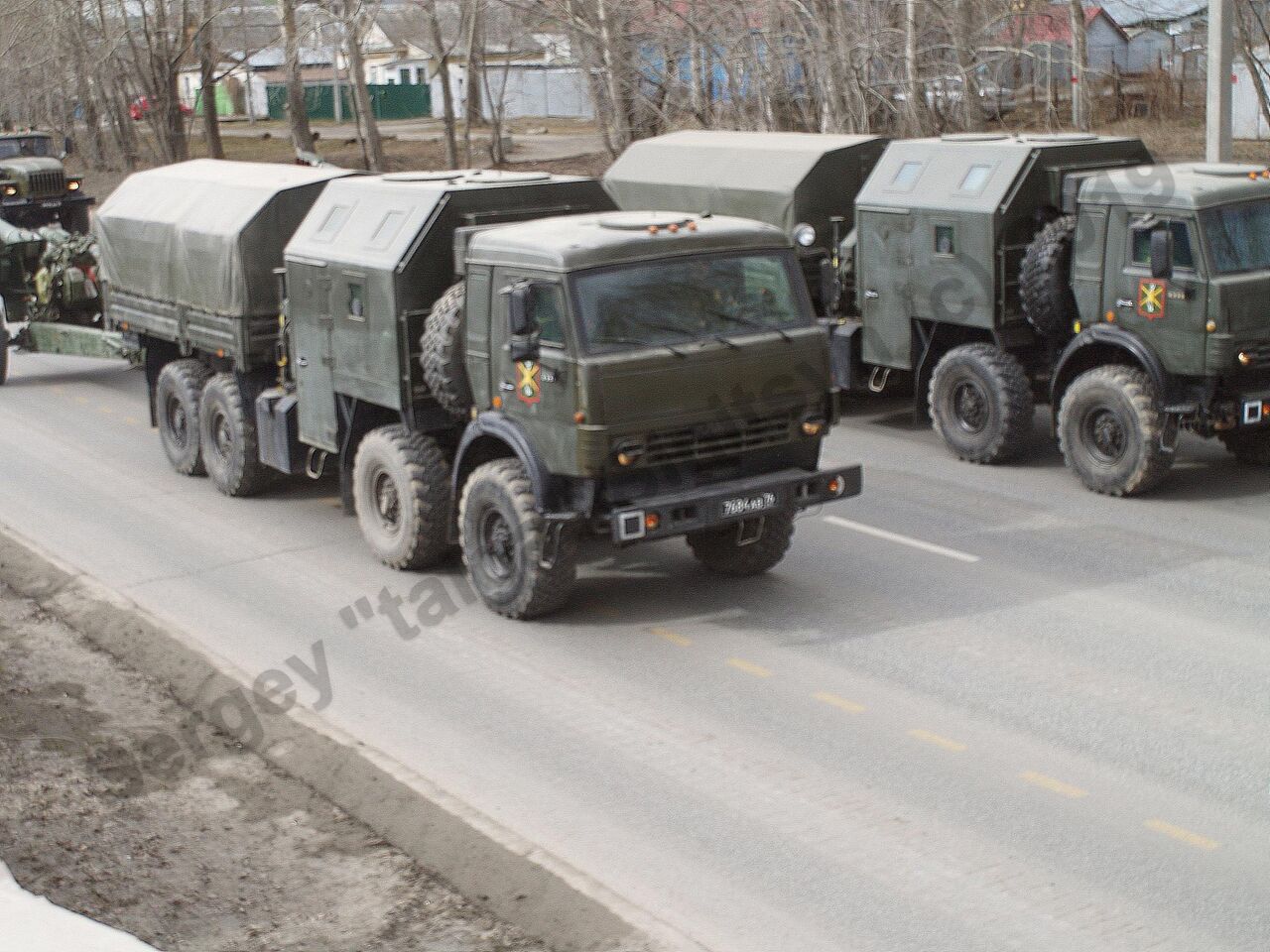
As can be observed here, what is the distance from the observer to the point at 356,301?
41.7 feet

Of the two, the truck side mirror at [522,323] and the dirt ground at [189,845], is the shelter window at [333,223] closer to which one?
the truck side mirror at [522,323]

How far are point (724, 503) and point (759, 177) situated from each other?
7.55m

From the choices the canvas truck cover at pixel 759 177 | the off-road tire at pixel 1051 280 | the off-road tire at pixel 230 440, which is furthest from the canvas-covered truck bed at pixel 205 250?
the off-road tire at pixel 1051 280

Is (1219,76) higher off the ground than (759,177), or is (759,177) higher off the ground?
(1219,76)

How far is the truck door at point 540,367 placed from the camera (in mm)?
10789

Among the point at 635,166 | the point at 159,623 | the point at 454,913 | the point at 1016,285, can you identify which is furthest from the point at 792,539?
the point at 635,166

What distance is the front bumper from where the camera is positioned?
10.7 metres

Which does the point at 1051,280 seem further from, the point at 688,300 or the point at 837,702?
the point at 837,702

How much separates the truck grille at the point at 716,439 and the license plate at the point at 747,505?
0.36 meters

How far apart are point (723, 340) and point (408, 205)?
2847 millimetres

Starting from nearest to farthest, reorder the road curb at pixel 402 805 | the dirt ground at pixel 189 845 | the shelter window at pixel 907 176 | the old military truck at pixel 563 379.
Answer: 1. the road curb at pixel 402 805
2. the dirt ground at pixel 189 845
3. the old military truck at pixel 563 379
4. the shelter window at pixel 907 176

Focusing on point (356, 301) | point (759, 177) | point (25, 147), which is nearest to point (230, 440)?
point (356, 301)

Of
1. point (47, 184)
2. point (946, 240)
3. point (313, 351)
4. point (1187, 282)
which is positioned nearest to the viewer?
point (313, 351)

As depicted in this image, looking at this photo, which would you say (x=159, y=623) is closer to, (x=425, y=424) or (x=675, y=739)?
(x=425, y=424)
